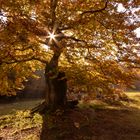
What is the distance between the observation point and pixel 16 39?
1512 cm

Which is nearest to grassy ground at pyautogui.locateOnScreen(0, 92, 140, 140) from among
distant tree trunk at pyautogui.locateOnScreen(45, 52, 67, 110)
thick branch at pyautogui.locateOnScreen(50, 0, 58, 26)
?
distant tree trunk at pyautogui.locateOnScreen(45, 52, 67, 110)

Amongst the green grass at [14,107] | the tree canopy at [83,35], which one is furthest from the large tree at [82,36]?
the green grass at [14,107]

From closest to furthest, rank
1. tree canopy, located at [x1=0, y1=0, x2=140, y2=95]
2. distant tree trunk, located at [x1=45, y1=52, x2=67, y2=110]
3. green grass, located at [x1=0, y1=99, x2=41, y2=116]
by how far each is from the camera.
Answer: tree canopy, located at [x1=0, y1=0, x2=140, y2=95] < distant tree trunk, located at [x1=45, y1=52, x2=67, y2=110] < green grass, located at [x1=0, y1=99, x2=41, y2=116]

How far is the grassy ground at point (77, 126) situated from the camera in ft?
50.2

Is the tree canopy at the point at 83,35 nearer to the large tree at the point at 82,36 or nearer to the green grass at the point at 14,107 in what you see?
the large tree at the point at 82,36

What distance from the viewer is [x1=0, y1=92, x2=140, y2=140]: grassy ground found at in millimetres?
15305

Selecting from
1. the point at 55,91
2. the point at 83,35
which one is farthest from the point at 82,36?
the point at 55,91

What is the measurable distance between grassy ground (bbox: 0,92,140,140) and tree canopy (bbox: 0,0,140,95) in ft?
7.77

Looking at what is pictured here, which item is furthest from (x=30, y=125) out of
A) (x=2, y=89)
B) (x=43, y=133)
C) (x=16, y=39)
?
(x=16, y=39)

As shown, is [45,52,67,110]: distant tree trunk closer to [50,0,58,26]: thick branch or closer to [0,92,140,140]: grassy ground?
[0,92,140,140]: grassy ground

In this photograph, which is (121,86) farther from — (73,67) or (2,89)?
(2,89)

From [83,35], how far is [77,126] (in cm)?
491

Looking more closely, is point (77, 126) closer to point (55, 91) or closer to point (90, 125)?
point (90, 125)

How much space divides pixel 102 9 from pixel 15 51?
591cm
